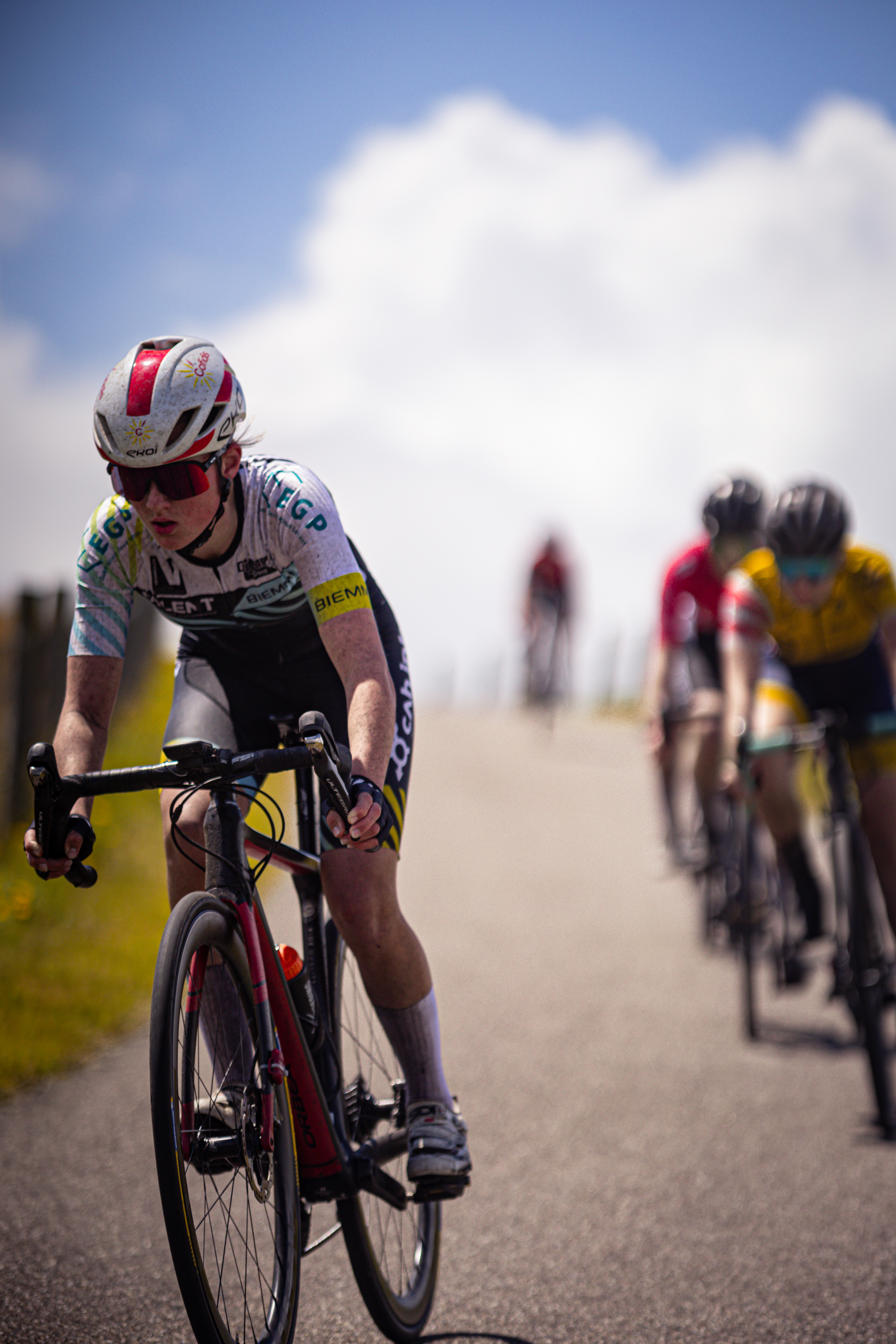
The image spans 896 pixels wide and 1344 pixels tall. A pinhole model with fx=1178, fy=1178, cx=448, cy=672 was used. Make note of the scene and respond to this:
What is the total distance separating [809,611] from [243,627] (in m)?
3.17

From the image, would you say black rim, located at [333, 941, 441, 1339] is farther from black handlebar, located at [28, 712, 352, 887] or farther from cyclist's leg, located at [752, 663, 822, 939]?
cyclist's leg, located at [752, 663, 822, 939]

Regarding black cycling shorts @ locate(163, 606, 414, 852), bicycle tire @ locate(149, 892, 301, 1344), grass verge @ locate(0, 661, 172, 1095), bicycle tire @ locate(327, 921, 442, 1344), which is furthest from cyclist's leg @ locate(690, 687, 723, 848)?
bicycle tire @ locate(149, 892, 301, 1344)

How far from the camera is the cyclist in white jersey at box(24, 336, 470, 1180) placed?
271 centimetres

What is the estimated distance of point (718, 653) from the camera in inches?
314

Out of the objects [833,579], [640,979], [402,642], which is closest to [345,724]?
[402,642]

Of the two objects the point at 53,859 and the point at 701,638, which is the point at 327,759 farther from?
the point at 701,638

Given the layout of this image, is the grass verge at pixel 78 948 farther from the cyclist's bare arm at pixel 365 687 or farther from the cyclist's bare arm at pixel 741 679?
the cyclist's bare arm at pixel 365 687

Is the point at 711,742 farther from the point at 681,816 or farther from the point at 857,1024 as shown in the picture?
the point at 681,816

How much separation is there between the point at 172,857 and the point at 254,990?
1.36 feet

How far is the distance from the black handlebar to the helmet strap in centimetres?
56

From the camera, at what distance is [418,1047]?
9.94 ft

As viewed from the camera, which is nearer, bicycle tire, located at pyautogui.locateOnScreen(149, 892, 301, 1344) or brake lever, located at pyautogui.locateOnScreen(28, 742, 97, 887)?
bicycle tire, located at pyautogui.locateOnScreen(149, 892, 301, 1344)

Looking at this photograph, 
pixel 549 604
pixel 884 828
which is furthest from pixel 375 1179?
pixel 549 604

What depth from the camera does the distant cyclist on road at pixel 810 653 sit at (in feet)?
16.6
